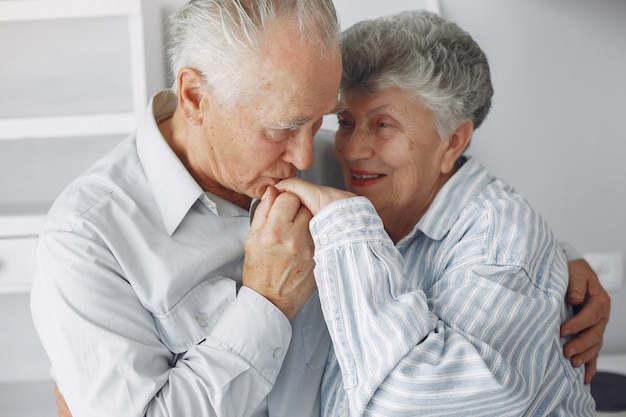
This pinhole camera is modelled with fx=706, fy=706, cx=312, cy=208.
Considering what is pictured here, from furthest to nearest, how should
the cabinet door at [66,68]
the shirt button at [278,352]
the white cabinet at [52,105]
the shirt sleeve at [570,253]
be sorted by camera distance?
the cabinet door at [66,68] < the white cabinet at [52,105] < the shirt sleeve at [570,253] < the shirt button at [278,352]

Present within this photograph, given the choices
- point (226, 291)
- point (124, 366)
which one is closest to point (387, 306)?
point (226, 291)

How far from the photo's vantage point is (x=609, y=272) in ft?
7.19

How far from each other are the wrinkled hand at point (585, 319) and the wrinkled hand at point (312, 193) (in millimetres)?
542

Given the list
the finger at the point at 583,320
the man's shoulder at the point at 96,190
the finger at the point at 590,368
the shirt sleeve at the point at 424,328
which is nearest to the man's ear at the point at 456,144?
the shirt sleeve at the point at 424,328

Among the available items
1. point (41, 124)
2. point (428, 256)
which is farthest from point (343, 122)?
point (41, 124)

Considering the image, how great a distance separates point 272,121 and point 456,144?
0.48m

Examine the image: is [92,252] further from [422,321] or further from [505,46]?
[505,46]

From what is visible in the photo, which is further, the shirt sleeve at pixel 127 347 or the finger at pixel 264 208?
the finger at pixel 264 208

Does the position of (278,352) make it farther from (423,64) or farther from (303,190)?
(423,64)

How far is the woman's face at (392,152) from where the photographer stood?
56.3 inches

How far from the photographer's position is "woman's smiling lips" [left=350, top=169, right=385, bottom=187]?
57.8 inches

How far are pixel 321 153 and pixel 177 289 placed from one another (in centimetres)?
54

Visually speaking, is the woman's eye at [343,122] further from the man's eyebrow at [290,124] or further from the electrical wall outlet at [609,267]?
the electrical wall outlet at [609,267]

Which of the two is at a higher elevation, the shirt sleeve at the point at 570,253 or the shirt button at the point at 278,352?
the shirt button at the point at 278,352
